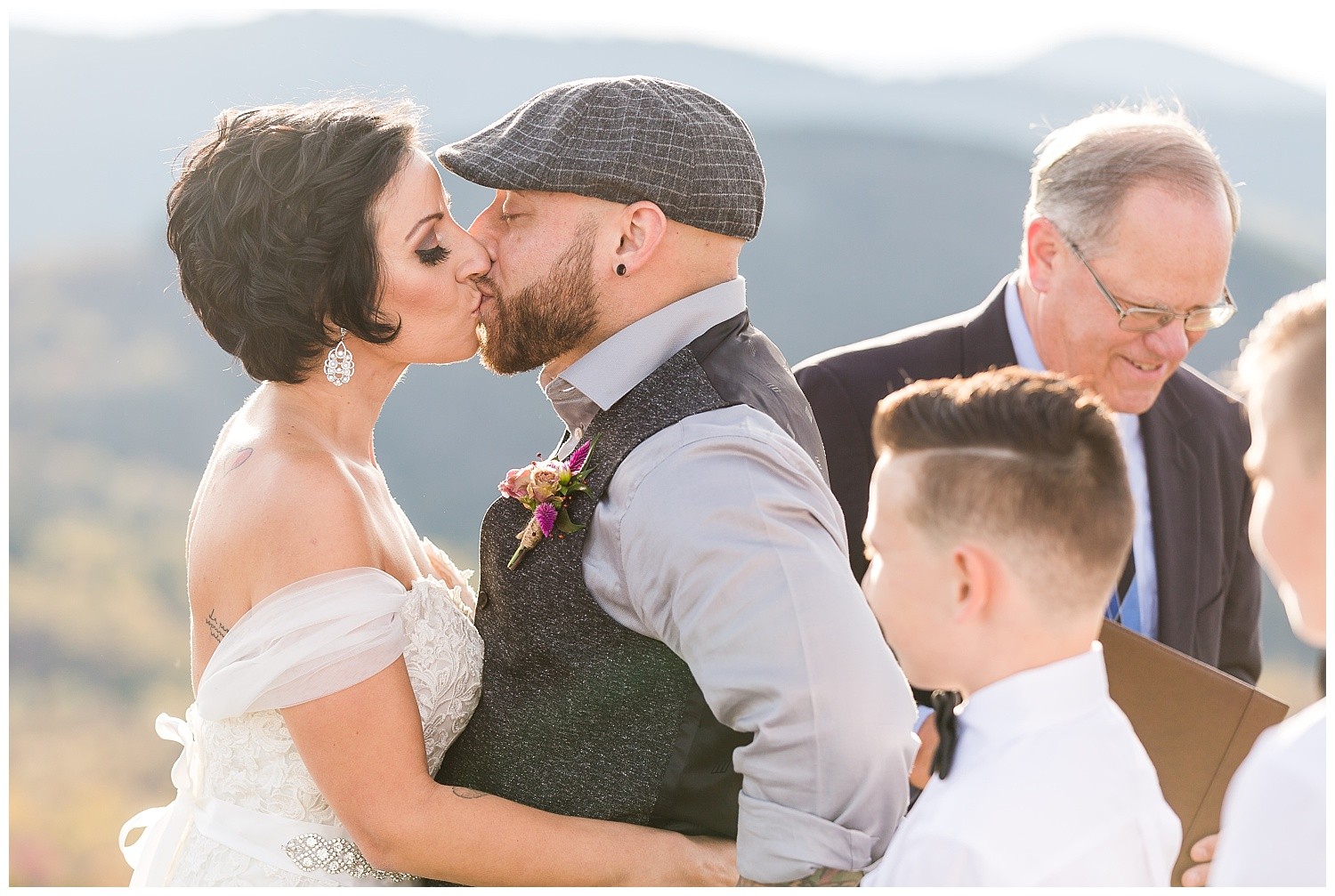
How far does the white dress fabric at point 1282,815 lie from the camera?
1.15m

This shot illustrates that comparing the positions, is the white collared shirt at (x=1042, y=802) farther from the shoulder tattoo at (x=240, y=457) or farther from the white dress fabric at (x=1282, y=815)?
the shoulder tattoo at (x=240, y=457)

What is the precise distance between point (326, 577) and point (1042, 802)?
148cm

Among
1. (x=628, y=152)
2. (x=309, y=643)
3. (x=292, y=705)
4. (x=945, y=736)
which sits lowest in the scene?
(x=292, y=705)

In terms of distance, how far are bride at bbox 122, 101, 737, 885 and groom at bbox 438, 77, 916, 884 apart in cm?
10

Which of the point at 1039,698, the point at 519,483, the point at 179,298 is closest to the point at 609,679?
the point at 519,483

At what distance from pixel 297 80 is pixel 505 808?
1.77 metres

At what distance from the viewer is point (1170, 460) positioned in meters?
→ 3.20

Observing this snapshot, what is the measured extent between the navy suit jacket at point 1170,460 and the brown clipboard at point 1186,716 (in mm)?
688

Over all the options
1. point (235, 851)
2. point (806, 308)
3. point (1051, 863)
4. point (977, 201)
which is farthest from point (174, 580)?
point (1051, 863)

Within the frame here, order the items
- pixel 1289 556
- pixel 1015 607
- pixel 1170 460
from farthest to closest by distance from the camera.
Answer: pixel 1170 460 → pixel 1015 607 → pixel 1289 556

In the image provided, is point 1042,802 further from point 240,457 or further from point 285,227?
point 285,227

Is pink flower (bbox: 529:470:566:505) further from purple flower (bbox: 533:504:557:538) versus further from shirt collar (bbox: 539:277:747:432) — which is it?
shirt collar (bbox: 539:277:747:432)

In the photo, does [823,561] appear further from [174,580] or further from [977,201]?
[977,201]

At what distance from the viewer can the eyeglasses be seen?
3.04 m
